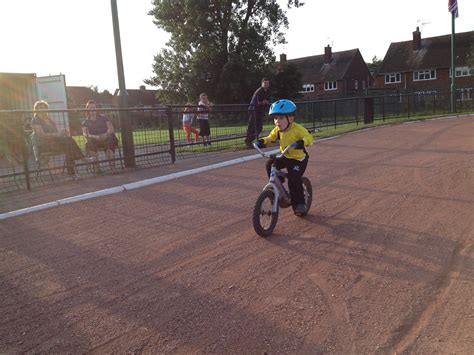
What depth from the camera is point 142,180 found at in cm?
896

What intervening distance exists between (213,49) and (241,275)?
42.7 meters

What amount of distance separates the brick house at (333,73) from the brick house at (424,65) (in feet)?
14.1

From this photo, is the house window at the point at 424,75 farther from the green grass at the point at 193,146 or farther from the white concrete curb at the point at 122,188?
the white concrete curb at the point at 122,188

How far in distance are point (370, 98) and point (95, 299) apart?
20165 mm

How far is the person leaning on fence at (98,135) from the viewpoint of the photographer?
34.1 feet

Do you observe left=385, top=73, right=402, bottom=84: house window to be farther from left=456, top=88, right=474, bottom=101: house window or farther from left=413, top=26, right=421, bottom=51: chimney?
left=456, top=88, right=474, bottom=101: house window

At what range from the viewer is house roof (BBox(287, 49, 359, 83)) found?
221ft

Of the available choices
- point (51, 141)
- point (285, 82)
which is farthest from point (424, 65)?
point (51, 141)

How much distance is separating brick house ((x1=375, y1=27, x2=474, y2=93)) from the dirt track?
5516cm

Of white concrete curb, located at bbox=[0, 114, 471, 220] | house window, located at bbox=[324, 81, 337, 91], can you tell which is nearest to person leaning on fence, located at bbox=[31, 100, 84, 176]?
white concrete curb, located at bbox=[0, 114, 471, 220]

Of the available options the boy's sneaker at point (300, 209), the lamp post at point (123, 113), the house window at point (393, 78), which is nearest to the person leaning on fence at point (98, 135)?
the lamp post at point (123, 113)

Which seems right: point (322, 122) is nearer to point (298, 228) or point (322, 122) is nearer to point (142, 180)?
point (142, 180)

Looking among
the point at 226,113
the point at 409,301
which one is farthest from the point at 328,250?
the point at 226,113

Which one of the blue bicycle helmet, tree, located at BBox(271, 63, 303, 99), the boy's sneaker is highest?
tree, located at BBox(271, 63, 303, 99)
